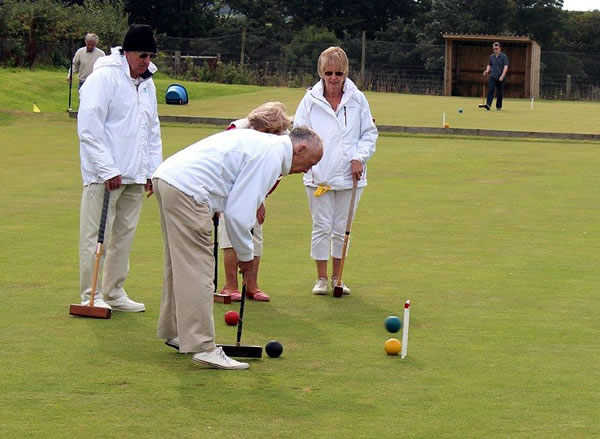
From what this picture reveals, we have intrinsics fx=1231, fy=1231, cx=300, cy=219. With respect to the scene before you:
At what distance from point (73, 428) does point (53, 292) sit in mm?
3244

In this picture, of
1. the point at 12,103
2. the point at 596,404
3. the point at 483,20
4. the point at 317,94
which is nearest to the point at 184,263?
the point at 596,404

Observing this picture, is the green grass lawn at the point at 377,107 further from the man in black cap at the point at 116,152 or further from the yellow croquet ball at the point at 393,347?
the yellow croquet ball at the point at 393,347

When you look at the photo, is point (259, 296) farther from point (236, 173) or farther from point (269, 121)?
point (236, 173)

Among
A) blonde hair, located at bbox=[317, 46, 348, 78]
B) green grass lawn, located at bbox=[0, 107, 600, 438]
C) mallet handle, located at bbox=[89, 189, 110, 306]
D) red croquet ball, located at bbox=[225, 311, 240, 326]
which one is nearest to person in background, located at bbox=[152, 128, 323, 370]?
green grass lawn, located at bbox=[0, 107, 600, 438]

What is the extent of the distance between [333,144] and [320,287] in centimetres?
100

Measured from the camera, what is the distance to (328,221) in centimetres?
866

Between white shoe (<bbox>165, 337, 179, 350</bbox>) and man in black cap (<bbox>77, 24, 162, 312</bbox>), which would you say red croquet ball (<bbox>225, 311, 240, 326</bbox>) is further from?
white shoe (<bbox>165, 337, 179, 350</bbox>)

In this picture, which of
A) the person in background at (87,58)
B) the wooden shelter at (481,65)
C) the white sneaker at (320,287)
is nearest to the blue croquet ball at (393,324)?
the white sneaker at (320,287)

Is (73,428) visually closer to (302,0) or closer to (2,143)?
(2,143)

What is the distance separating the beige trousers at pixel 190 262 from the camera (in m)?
6.13

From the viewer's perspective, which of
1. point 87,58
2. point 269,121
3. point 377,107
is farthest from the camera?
point 377,107

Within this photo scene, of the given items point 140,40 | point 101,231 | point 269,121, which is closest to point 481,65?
point 140,40

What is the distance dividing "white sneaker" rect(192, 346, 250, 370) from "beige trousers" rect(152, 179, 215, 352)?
42mm

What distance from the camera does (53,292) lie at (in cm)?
831
